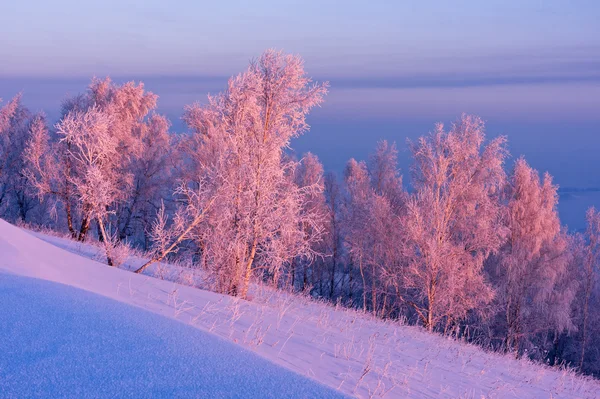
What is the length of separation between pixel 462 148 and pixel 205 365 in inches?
737

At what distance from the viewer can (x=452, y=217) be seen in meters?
20.6

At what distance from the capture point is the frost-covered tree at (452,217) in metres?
19.4

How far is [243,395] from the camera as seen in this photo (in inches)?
106

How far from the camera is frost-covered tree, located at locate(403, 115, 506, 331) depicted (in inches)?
762

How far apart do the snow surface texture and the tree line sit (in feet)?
7.14

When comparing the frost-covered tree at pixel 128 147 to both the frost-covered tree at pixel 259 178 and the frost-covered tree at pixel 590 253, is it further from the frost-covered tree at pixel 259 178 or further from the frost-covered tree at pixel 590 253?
the frost-covered tree at pixel 590 253

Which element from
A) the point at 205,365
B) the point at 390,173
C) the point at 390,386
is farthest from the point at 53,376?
the point at 390,173

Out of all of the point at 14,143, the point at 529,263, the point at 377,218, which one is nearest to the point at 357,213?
the point at 377,218

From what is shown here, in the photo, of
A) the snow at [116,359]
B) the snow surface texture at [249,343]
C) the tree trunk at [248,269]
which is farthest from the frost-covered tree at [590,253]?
the snow at [116,359]

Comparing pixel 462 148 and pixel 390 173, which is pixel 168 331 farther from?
pixel 390 173

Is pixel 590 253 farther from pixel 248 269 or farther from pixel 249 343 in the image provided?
pixel 249 343

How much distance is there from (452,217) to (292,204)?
12.2 meters

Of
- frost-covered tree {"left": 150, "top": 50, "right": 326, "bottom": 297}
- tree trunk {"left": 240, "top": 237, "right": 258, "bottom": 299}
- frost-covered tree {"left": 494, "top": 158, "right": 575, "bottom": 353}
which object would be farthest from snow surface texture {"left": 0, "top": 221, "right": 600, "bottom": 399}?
frost-covered tree {"left": 494, "top": 158, "right": 575, "bottom": 353}

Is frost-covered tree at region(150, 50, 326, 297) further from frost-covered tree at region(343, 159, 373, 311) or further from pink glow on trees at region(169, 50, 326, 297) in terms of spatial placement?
frost-covered tree at region(343, 159, 373, 311)
